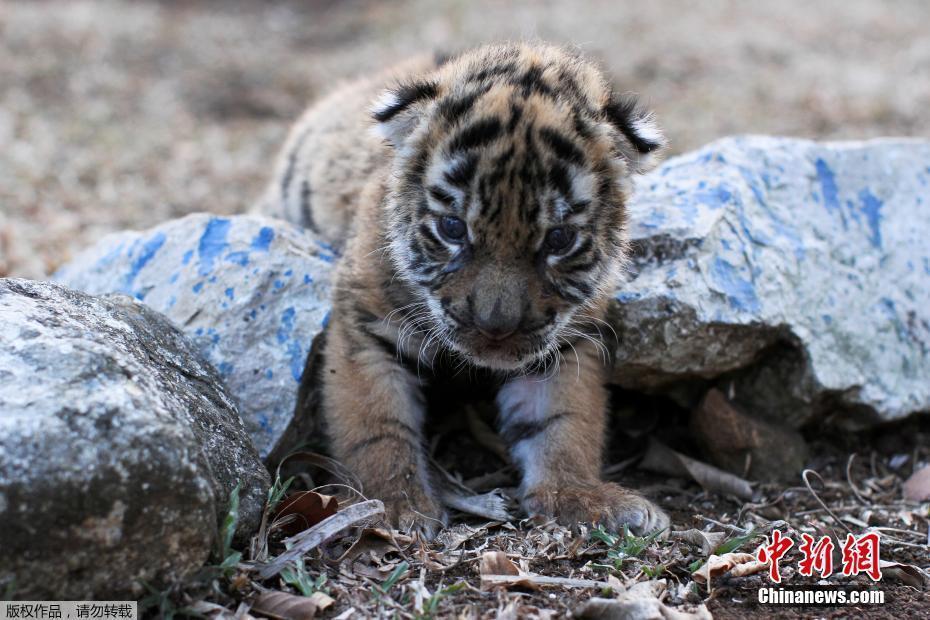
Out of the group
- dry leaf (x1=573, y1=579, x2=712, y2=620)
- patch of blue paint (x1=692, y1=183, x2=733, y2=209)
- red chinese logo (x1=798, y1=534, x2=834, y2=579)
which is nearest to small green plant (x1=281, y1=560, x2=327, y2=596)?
dry leaf (x1=573, y1=579, x2=712, y2=620)

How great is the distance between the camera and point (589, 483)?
147 inches

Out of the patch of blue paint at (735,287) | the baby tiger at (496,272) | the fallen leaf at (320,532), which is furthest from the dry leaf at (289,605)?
the patch of blue paint at (735,287)

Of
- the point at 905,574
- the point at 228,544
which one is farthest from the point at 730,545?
the point at 228,544

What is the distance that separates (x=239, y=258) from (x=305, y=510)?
1.46 m

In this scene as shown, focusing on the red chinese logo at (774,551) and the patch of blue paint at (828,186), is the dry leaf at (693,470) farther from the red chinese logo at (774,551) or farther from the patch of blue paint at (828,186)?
the patch of blue paint at (828,186)

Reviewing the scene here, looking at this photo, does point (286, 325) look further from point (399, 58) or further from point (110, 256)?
point (399, 58)

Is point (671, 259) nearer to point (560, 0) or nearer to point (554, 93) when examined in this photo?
point (554, 93)

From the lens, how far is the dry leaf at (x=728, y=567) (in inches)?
125

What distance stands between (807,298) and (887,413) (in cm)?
69

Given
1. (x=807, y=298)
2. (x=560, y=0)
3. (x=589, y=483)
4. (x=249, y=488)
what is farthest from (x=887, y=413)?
(x=560, y=0)

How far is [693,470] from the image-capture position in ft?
14.1

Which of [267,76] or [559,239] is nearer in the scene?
[559,239]

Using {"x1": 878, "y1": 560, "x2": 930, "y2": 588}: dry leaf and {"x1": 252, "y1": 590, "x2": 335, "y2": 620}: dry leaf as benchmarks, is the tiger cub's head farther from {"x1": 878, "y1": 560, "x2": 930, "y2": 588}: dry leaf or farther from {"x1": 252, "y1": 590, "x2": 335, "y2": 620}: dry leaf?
{"x1": 878, "y1": 560, "x2": 930, "y2": 588}: dry leaf

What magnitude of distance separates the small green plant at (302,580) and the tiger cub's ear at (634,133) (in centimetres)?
201
